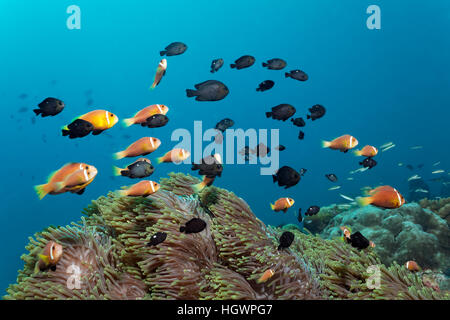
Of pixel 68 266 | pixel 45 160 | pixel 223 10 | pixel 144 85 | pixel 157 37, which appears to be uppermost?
pixel 223 10

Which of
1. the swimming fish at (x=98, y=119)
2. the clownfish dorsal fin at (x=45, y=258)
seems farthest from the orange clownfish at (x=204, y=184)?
the clownfish dorsal fin at (x=45, y=258)

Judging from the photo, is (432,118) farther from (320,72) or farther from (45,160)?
(45,160)

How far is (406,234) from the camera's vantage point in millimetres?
5672

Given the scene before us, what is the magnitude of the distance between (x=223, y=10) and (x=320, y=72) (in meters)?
24.9

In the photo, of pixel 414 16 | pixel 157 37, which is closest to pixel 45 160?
pixel 157 37

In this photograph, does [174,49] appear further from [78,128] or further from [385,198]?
[385,198]

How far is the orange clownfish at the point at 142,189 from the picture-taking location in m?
3.09

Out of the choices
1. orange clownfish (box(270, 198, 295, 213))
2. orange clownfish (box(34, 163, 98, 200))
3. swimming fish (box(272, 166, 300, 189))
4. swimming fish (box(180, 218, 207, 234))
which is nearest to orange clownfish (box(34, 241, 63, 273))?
orange clownfish (box(34, 163, 98, 200))

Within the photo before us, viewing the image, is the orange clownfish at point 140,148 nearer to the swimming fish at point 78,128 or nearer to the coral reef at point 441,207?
the swimming fish at point 78,128

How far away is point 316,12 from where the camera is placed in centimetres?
5578

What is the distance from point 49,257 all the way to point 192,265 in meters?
1.35

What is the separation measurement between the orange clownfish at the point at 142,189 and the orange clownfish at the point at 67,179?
42 cm

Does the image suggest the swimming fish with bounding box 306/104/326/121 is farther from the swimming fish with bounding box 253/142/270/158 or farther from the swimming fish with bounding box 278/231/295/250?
the swimming fish with bounding box 278/231/295/250
